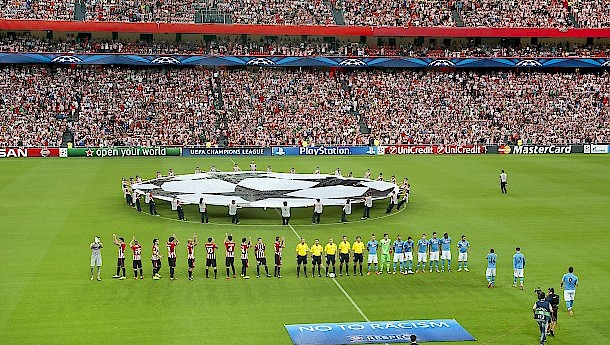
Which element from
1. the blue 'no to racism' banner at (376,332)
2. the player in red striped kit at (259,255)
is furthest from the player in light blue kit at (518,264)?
the player in red striped kit at (259,255)

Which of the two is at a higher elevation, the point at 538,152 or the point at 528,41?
the point at 528,41

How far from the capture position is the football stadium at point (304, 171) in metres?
22.5

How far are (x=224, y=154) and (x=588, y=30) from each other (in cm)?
3854

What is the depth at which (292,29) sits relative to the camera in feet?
240

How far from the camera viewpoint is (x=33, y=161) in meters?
57.7

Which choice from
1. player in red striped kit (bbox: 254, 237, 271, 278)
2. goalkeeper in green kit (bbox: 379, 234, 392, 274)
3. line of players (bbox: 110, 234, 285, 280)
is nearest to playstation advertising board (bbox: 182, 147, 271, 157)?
line of players (bbox: 110, 234, 285, 280)

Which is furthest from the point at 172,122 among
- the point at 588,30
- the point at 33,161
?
the point at 588,30

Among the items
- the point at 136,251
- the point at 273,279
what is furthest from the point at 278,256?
the point at 136,251

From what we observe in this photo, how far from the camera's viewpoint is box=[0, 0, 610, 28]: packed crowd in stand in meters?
71.1

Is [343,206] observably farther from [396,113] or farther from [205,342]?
[396,113]

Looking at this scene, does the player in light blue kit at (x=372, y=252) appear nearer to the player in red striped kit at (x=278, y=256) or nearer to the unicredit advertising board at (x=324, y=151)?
the player in red striped kit at (x=278, y=256)

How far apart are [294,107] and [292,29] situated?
815 cm

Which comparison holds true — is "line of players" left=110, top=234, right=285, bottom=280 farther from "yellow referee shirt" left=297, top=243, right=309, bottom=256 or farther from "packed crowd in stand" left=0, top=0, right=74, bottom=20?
"packed crowd in stand" left=0, top=0, right=74, bottom=20

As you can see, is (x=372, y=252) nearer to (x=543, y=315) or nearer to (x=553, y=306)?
(x=553, y=306)
